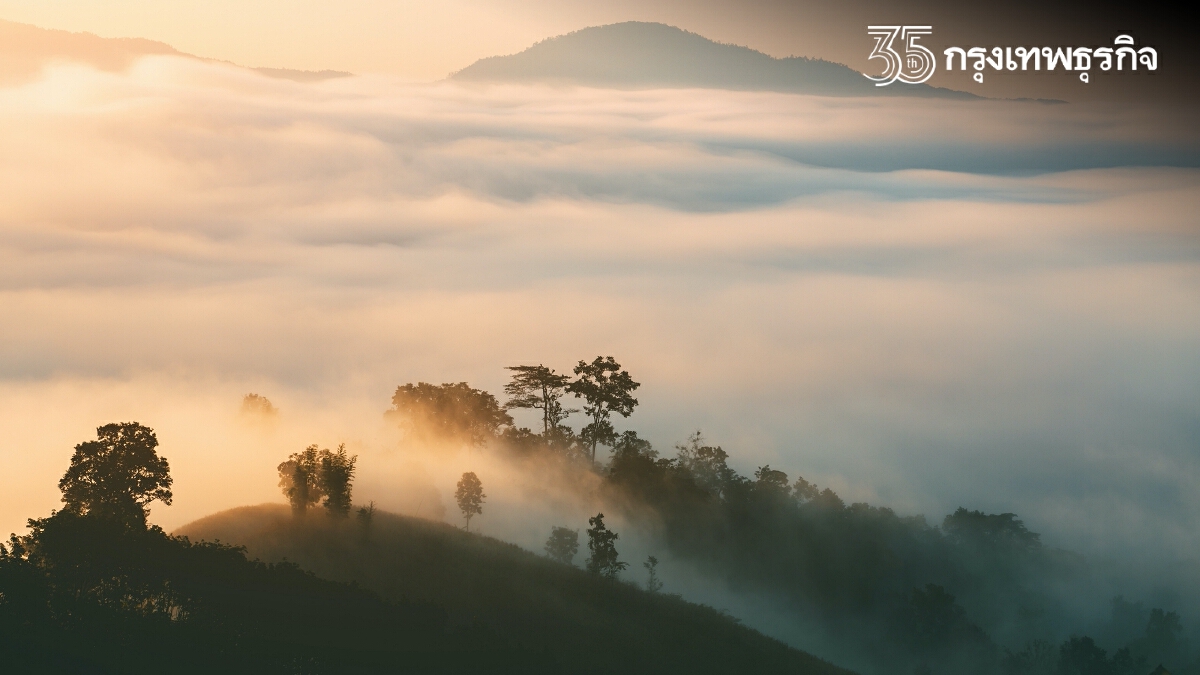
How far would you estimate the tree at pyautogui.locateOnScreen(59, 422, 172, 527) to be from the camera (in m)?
62.8

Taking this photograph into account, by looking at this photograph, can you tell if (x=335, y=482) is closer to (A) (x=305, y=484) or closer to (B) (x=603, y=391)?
(A) (x=305, y=484)

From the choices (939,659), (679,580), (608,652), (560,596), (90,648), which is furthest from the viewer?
(939,659)

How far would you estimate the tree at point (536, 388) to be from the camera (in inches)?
5098

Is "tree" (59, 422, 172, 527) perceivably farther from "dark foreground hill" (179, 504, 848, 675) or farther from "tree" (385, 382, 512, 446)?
"tree" (385, 382, 512, 446)

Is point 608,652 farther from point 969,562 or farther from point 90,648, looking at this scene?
point 969,562

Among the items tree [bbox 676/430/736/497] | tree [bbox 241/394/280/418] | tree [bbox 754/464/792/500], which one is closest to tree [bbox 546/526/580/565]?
tree [bbox 676/430/736/497]

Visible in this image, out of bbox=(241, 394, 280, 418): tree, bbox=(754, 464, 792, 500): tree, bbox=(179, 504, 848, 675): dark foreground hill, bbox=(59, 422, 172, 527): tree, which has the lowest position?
bbox=(179, 504, 848, 675): dark foreground hill

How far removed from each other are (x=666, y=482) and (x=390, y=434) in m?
35.4

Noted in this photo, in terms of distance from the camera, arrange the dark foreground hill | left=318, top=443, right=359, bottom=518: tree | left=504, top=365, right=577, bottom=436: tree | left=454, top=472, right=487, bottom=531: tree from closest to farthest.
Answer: the dark foreground hill
left=318, top=443, right=359, bottom=518: tree
left=454, top=472, right=487, bottom=531: tree
left=504, top=365, right=577, bottom=436: tree

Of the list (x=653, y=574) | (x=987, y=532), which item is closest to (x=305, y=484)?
(x=653, y=574)

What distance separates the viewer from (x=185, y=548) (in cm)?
6469

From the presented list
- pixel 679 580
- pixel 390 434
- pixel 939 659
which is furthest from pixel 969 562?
pixel 390 434

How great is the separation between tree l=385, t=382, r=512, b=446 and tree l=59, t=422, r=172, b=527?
67.3m

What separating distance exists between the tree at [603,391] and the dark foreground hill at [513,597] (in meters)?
39.5
